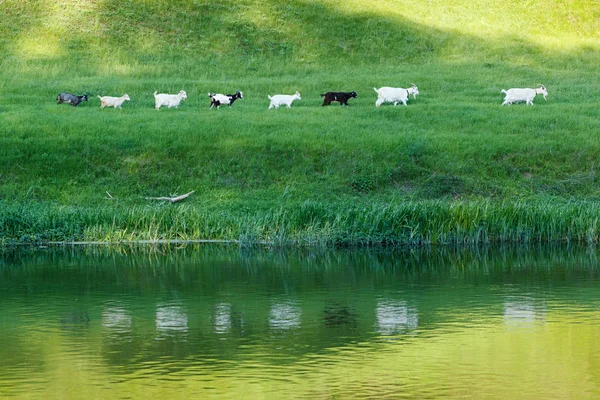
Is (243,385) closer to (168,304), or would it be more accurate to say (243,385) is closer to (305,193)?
(168,304)

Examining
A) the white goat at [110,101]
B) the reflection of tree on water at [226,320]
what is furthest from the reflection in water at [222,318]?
the white goat at [110,101]

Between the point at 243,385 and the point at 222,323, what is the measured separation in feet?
16.6

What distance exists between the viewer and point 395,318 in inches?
861

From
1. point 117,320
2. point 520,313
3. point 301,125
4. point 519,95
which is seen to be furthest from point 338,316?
point 519,95

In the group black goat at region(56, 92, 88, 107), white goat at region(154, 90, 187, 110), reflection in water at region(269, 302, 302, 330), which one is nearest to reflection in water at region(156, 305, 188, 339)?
reflection in water at region(269, 302, 302, 330)

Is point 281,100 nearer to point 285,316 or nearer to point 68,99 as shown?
point 68,99

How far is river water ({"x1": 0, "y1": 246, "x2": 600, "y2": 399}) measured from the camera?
1670cm

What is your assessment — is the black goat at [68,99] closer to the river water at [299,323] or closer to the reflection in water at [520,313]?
the river water at [299,323]

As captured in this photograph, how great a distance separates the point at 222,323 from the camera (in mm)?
21562

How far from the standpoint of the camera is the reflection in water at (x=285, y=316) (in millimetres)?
21281

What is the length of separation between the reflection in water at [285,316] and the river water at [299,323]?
0.04m

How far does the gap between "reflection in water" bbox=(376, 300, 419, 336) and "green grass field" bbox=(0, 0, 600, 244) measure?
8850mm

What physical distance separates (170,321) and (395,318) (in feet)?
14.9

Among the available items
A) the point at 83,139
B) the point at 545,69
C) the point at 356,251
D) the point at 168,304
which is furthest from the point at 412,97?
the point at 168,304
